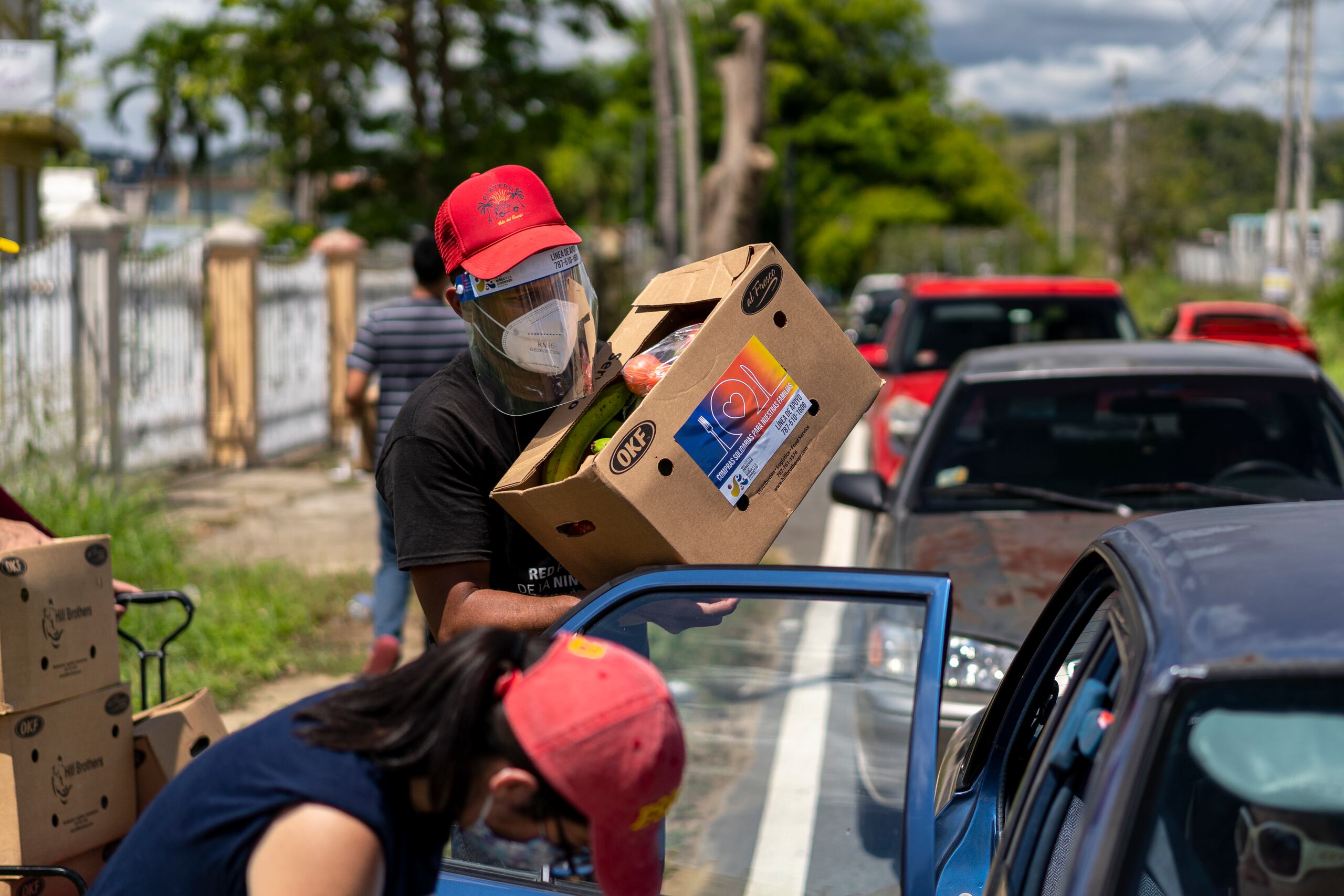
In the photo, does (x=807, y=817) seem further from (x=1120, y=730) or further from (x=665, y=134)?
(x=665, y=134)

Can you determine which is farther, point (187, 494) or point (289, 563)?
point (187, 494)

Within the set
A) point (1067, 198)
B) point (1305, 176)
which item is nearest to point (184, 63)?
point (1305, 176)

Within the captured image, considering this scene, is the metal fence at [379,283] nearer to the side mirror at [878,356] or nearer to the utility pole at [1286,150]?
the side mirror at [878,356]

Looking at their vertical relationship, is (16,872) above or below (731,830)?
above

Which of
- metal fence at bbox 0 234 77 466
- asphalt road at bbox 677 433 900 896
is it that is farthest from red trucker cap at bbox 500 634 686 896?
metal fence at bbox 0 234 77 466

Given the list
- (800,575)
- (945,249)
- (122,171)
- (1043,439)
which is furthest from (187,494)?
(945,249)

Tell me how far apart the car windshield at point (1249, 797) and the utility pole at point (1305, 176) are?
33.2 meters

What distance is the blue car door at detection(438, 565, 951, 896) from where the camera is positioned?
7.77ft

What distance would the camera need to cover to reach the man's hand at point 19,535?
3.12 metres

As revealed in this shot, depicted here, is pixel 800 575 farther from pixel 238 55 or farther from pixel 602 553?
pixel 238 55

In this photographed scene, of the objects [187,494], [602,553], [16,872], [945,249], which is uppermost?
[602,553]

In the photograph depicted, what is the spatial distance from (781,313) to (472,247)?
0.63m

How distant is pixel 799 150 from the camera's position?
58.4 m

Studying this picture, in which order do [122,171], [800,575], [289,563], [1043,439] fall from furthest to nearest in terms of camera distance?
[122,171] → [289,563] → [1043,439] → [800,575]
